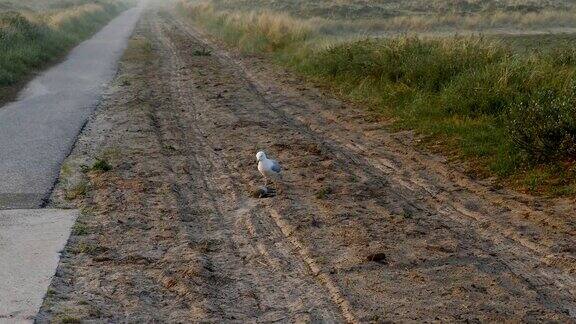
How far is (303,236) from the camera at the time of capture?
236 inches

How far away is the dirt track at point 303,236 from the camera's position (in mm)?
4711

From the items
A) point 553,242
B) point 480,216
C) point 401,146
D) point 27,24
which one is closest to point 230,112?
point 401,146

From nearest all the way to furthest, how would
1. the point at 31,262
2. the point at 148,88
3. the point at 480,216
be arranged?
1. the point at 31,262
2. the point at 480,216
3. the point at 148,88

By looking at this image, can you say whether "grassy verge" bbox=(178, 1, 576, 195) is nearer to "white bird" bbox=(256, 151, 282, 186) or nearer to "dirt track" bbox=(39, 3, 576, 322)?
"dirt track" bbox=(39, 3, 576, 322)

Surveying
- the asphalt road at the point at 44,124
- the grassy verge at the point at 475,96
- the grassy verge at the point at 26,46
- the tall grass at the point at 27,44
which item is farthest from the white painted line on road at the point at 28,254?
the tall grass at the point at 27,44

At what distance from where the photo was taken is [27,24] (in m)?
24.4

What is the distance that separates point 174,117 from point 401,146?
416cm

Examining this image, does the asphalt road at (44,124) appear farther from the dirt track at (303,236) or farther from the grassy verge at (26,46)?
the grassy verge at (26,46)

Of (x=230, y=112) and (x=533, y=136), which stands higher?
(x=533, y=136)

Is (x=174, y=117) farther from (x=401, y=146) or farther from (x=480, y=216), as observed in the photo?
(x=480, y=216)

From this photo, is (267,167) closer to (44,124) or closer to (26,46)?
(44,124)

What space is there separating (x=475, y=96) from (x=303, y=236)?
536cm

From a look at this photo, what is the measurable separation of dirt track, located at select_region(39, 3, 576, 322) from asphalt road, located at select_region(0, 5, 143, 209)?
1.06 feet

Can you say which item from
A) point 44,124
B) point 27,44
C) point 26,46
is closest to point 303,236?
point 44,124
